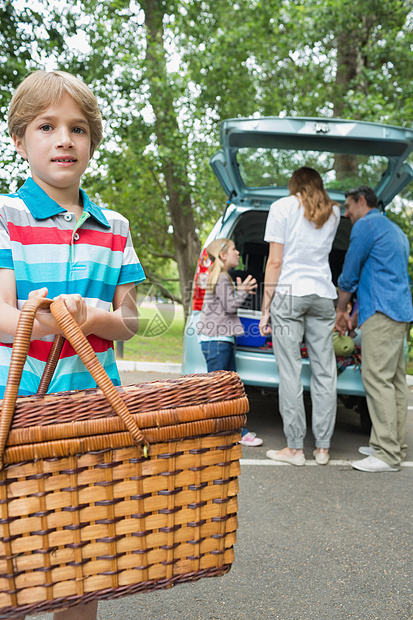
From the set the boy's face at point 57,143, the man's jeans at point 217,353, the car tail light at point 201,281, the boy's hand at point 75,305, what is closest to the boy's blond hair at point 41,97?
the boy's face at point 57,143

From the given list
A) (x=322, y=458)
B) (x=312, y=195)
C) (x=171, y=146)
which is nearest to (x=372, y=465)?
(x=322, y=458)

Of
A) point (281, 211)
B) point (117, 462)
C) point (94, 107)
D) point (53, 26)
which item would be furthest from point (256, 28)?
point (117, 462)

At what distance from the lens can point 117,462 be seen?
0.99 m

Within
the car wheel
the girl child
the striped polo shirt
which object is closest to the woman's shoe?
the girl child

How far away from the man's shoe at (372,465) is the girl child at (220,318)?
0.79 metres

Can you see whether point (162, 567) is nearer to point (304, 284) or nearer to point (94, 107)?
point (94, 107)

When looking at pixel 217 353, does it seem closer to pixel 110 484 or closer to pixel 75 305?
pixel 75 305

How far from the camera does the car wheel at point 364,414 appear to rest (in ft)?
14.9

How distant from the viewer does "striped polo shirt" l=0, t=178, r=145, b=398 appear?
4.31 feet

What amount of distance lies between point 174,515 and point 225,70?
993 centimetres

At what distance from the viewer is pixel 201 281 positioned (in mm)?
4184

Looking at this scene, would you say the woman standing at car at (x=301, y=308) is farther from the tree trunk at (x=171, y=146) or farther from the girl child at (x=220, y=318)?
the tree trunk at (x=171, y=146)

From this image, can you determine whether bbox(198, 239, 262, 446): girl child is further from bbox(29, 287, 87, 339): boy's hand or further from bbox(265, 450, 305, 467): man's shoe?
bbox(29, 287, 87, 339): boy's hand

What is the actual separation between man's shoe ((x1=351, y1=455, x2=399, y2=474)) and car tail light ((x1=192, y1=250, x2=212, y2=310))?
1569 mm
